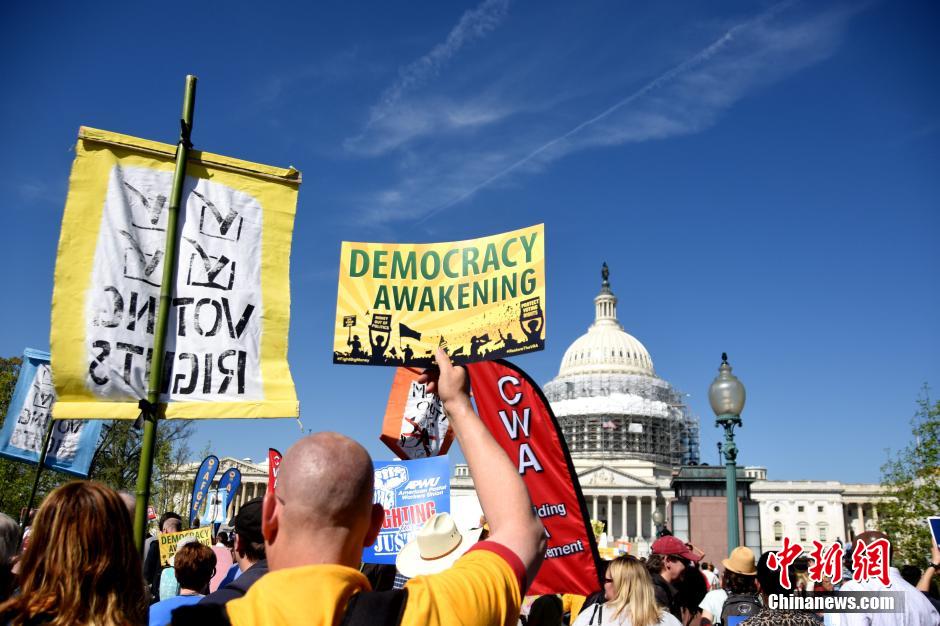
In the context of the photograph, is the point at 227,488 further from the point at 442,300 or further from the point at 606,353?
the point at 606,353

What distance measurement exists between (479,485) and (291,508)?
1.74 feet

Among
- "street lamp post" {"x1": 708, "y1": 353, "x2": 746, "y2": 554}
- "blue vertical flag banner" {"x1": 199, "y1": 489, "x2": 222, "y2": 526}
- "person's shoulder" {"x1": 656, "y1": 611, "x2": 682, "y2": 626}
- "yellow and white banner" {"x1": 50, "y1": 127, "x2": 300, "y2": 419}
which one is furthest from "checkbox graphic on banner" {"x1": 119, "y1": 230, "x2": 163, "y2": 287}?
"blue vertical flag banner" {"x1": 199, "y1": 489, "x2": 222, "y2": 526}

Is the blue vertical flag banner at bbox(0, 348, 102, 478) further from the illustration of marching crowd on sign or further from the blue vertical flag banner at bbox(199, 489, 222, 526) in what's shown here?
the illustration of marching crowd on sign

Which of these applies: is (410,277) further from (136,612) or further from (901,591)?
(901,591)

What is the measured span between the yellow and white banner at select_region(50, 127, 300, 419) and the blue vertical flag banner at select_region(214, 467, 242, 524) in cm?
1152

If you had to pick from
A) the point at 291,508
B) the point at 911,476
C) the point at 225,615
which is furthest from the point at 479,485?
the point at 911,476

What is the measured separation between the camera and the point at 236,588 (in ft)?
10.9

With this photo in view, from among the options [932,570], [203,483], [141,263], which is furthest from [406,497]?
[203,483]

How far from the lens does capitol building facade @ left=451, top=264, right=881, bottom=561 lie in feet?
325

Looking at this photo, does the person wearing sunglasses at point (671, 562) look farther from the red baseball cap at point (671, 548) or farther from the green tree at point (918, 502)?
the green tree at point (918, 502)

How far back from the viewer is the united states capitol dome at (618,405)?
110250 mm

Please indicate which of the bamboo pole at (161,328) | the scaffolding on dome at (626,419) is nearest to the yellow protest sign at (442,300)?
the bamboo pole at (161,328)

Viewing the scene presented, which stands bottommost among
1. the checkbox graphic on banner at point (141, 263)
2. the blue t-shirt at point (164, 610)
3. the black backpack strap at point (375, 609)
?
the blue t-shirt at point (164, 610)

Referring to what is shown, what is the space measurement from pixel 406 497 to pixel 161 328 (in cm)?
361
